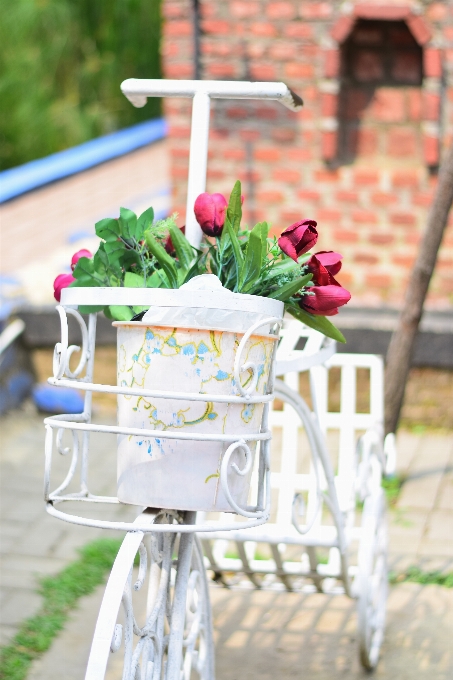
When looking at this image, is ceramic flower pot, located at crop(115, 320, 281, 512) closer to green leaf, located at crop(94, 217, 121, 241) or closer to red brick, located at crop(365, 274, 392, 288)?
green leaf, located at crop(94, 217, 121, 241)

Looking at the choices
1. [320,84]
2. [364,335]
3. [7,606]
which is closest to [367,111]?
[320,84]

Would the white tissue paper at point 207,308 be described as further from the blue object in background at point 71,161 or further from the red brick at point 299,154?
the blue object in background at point 71,161

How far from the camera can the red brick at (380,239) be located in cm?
511

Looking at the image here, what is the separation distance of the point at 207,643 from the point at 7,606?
1.07m

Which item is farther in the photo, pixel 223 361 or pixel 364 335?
pixel 364 335

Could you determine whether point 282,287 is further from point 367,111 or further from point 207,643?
point 367,111

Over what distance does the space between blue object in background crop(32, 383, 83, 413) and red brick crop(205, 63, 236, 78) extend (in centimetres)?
192

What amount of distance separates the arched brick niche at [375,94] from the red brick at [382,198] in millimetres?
220

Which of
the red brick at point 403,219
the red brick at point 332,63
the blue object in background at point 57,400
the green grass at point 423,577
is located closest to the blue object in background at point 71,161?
the blue object in background at point 57,400

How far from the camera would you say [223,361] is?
5.05ft

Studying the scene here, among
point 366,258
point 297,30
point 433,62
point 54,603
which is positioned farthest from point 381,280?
point 54,603

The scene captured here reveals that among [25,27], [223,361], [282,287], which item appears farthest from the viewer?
[25,27]

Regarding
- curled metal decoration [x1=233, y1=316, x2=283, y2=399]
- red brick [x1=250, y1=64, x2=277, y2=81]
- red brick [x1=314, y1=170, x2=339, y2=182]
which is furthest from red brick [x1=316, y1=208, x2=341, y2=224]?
curled metal decoration [x1=233, y1=316, x2=283, y2=399]

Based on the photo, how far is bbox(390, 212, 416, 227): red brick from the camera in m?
5.05
